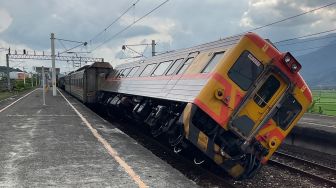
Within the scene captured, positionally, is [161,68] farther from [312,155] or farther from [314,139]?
[314,139]

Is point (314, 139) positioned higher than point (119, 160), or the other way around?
point (119, 160)

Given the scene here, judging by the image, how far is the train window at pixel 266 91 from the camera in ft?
28.4

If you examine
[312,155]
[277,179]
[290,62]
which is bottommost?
[312,155]

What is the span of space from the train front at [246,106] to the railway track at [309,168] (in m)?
1.83

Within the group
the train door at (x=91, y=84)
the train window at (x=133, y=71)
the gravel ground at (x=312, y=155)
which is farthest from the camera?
the train door at (x=91, y=84)

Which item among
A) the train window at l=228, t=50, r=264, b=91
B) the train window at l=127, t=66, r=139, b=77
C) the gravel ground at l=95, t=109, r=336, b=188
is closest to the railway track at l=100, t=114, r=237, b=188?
the gravel ground at l=95, t=109, r=336, b=188

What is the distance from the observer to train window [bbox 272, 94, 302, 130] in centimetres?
880

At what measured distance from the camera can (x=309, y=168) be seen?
1155 centimetres

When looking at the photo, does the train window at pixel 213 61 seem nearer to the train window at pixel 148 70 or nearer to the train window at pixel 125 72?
the train window at pixel 148 70

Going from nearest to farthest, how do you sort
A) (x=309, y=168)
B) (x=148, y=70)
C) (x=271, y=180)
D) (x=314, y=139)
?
(x=271, y=180) < (x=309, y=168) < (x=314, y=139) < (x=148, y=70)

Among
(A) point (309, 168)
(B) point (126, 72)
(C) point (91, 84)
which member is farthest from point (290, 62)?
(C) point (91, 84)

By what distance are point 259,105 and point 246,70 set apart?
30.7 inches

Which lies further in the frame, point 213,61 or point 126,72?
point 126,72

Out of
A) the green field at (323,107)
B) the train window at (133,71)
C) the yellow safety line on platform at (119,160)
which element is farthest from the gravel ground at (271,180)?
the green field at (323,107)
